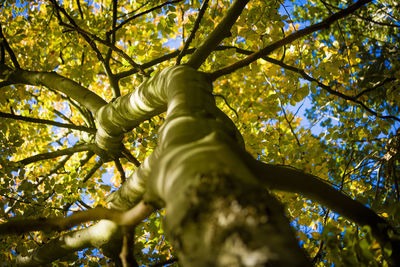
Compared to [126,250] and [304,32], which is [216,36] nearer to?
[304,32]

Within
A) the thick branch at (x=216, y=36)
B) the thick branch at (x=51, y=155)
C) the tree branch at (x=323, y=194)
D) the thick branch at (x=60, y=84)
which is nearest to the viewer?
the tree branch at (x=323, y=194)

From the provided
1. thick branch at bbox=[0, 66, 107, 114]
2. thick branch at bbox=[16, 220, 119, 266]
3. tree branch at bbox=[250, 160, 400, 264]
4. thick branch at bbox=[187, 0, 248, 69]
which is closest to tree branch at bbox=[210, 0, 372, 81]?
thick branch at bbox=[187, 0, 248, 69]

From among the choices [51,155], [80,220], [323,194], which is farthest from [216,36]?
[51,155]

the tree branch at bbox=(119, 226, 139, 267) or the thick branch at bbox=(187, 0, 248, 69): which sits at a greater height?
the thick branch at bbox=(187, 0, 248, 69)

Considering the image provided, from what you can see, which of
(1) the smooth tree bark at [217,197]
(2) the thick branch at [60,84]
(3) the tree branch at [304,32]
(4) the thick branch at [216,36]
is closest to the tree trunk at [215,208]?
(1) the smooth tree bark at [217,197]

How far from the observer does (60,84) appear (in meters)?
3.06

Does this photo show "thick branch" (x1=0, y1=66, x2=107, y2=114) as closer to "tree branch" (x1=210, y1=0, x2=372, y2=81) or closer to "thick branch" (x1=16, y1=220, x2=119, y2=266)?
"thick branch" (x1=16, y1=220, x2=119, y2=266)

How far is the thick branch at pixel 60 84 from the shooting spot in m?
2.84

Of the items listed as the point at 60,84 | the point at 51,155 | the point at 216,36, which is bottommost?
the point at 216,36

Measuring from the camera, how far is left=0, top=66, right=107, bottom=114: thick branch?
2836 millimetres

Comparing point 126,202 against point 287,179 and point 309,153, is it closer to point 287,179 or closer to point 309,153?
point 287,179

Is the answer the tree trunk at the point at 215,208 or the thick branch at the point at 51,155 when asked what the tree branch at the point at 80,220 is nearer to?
the tree trunk at the point at 215,208

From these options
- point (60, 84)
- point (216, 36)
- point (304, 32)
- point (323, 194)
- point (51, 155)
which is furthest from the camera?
point (51, 155)

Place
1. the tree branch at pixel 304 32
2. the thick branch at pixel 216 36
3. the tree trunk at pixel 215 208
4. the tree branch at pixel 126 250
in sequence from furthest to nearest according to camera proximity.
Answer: the thick branch at pixel 216 36 < the tree branch at pixel 304 32 < the tree branch at pixel 126 250 < the tree trunk at pixel 215 208
